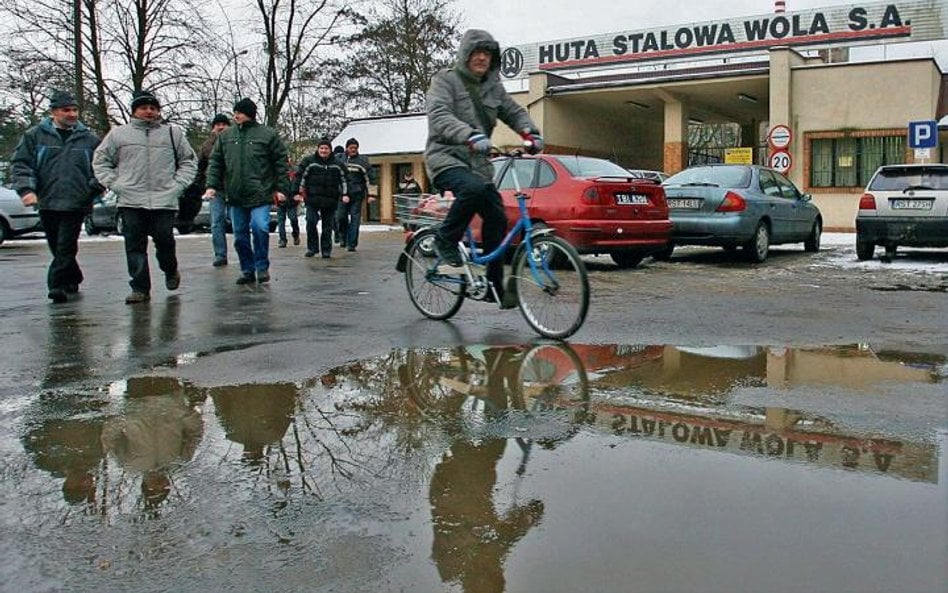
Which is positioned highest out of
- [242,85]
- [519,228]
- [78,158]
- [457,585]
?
[242,85]

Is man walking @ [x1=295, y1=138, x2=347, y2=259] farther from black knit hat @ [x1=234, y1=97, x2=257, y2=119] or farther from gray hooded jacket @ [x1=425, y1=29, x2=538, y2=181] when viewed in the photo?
gray hooded jacket @ [x1=425, y1=29, x2=538, y2=181]

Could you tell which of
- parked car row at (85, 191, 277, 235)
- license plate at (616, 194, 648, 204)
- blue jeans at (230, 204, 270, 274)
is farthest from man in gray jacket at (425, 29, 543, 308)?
parked car row at (85, 191, 277, 235)

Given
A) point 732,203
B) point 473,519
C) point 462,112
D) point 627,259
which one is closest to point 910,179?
point 732,203

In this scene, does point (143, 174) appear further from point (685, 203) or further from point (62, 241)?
point (685, 203)

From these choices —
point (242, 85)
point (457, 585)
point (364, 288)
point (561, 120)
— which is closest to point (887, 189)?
point (364, 288)

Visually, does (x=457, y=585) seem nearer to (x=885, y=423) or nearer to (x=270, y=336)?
(x=885, y=423)

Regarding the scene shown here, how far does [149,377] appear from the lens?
16.0 feet

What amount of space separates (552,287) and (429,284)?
54.9 inches

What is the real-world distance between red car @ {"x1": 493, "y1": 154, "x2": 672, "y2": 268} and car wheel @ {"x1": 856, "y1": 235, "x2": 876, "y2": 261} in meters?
3.11

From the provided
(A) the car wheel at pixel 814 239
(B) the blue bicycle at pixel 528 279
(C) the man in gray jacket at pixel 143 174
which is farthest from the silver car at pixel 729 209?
(C) the man in gray jacket at pixel 143 174

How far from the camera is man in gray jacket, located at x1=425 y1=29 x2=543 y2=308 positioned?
6074 millimetres

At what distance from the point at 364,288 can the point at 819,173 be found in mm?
20156

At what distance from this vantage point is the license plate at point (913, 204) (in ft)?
39.4

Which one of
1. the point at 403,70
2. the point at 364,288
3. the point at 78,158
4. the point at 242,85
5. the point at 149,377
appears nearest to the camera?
the point at 149,377
